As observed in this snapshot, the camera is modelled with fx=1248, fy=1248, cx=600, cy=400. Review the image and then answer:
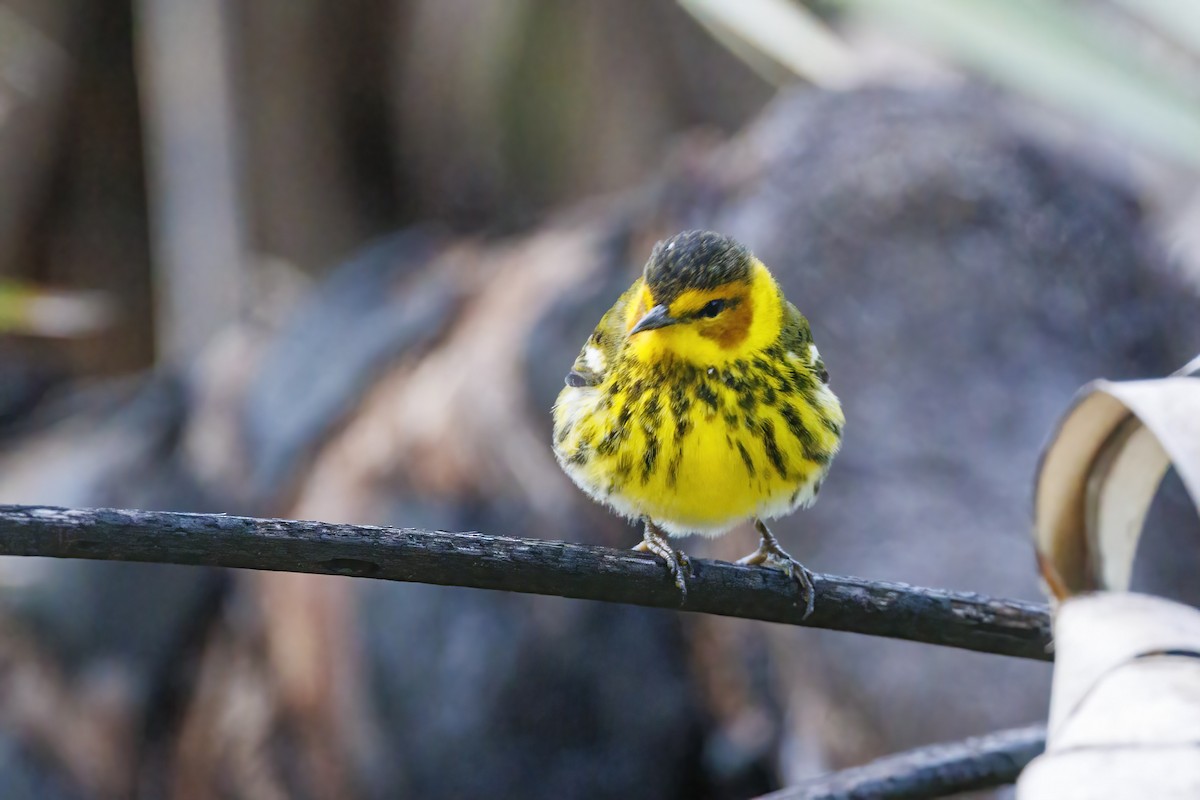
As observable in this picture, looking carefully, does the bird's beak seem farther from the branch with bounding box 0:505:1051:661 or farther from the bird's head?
the branch with bounding box 0:505:1051:661

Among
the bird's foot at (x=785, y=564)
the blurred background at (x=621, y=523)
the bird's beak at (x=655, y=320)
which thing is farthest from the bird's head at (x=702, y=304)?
the blurred background at (x=621, y=523)

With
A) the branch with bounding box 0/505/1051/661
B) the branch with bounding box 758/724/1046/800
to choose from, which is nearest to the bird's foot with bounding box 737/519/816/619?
the branch with bounding box 0/505/1051/661

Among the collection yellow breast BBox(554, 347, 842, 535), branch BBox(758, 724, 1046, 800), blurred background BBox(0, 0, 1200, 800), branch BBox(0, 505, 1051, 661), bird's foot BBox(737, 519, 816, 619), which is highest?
blurred background BBox(0, 0, 1200, 800)

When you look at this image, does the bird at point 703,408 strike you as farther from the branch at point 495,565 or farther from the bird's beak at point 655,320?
the branch at point 495,565

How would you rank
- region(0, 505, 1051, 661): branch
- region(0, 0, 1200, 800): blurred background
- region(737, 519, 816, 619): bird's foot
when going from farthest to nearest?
1. region(0, 0, 1200, 800): blurred background
2. region(737, 519, 816, 619): bird's foot
3. region(0, 505, 1051, 661): branch

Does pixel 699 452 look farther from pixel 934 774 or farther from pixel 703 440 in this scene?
pixel 934 774

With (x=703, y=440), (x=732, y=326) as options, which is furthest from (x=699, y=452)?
(x=732, y=326)

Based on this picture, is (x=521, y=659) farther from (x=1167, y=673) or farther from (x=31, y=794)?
(x=1167, y=673)
